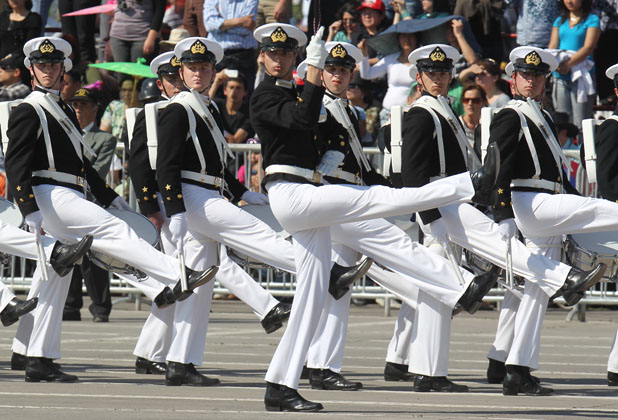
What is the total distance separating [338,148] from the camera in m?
8.84

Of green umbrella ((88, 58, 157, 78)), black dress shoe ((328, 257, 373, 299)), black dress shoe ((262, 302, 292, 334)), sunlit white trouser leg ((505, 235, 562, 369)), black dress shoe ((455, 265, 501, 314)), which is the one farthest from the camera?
green umbrella ((88, 58, 157, 78))

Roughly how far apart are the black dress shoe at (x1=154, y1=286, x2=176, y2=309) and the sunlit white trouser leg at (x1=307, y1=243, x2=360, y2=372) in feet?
3.23

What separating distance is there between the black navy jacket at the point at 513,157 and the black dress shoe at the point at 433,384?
109cm

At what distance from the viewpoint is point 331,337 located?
29.9ft

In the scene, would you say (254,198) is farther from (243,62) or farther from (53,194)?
(243,62)

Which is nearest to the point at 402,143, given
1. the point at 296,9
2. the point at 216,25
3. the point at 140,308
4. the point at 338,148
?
the point at 338,148

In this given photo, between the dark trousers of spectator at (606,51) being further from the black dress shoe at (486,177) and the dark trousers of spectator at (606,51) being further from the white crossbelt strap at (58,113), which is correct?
the black dress shoe at (486,177)

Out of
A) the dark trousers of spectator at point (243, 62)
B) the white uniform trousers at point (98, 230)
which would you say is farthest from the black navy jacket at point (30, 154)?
the dark trousers of spectator at point (243, 62)

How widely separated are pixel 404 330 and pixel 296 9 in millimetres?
16102

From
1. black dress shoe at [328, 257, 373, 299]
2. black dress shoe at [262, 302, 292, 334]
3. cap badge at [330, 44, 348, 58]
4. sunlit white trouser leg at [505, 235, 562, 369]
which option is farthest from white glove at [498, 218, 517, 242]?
cap badge at [330, 44, 348, 58]

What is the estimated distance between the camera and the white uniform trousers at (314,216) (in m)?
7.23

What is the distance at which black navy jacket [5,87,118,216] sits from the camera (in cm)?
904

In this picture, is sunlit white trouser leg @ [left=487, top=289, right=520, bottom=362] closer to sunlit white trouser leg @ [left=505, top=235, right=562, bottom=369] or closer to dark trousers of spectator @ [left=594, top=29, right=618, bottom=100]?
sunlit white trouser leg @ [left=505, top=235, right=562, bottom=369]

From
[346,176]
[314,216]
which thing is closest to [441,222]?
[346,176]
